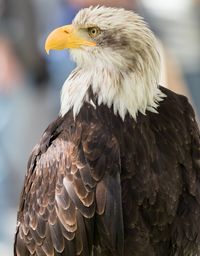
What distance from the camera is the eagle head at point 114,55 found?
4324 mm

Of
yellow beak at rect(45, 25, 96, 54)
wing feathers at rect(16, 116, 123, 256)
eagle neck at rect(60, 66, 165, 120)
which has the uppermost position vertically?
yellow beak at rect(45, 25, 96, 54)

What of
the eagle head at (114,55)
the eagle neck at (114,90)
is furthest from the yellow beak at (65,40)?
the eagle neck at (114,90)

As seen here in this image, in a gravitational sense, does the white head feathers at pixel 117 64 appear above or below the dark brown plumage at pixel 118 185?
above

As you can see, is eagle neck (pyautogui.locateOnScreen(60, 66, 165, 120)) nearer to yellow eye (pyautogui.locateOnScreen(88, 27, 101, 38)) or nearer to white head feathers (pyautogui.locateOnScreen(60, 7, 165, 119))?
white head feathers (pyautogui.locateOnScreen(60, 7, 165, 119))

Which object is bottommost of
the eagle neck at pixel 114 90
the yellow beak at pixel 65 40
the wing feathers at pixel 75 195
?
the wing feathers at pixel 75 195

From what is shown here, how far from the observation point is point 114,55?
4.31 m

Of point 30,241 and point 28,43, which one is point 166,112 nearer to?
point 30,241

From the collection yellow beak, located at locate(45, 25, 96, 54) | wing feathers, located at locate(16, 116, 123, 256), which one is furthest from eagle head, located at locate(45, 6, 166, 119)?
wing feathers, located at locate(16, 116, 123, 256)

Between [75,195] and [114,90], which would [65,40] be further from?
[75,195]

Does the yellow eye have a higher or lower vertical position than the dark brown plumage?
higher

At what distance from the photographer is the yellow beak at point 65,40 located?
4.36 meters

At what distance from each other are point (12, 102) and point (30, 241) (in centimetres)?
292

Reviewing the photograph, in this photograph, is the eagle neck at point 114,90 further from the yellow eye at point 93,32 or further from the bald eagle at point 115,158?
the yellow eye at point 93,32

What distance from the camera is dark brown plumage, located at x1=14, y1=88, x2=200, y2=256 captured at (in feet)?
14.0
